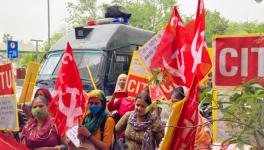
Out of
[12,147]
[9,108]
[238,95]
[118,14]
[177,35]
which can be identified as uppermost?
[118,14]

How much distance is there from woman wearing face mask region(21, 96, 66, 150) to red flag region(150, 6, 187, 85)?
117 cm

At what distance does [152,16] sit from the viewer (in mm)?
33156

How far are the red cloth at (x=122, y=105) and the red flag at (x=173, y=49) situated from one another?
86 cm

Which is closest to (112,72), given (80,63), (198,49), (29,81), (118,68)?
(118,68)

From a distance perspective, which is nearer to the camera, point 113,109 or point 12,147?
point 12,147

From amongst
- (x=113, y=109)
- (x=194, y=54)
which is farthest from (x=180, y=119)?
(x=113, y=109)

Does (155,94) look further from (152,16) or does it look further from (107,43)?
(152,16)

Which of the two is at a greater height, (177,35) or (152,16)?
(152,16)

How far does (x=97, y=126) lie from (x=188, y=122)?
161cm

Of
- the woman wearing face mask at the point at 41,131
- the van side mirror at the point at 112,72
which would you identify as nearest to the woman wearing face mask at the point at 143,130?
the woman wearing face mask at the point at 41,131

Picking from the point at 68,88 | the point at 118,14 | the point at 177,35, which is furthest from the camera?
the point at 118,14

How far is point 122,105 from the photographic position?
574 cm

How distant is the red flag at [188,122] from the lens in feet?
9.01

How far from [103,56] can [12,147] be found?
3.93 meters
